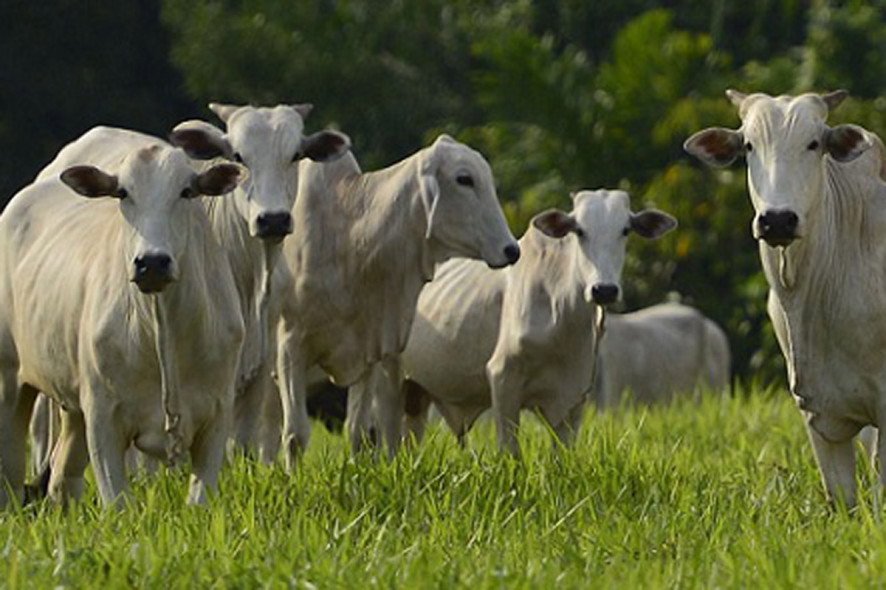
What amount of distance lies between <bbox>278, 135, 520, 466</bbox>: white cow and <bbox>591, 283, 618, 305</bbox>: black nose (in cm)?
42

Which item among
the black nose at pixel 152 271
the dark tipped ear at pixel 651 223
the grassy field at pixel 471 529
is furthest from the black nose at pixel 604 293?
the black nose at pixel 152 271

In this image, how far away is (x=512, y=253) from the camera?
35.8 feet

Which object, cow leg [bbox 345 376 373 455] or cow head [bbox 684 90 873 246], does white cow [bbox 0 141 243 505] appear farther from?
cow leg [bbox 345 376 373 455]

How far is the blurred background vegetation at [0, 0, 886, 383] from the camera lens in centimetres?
2209

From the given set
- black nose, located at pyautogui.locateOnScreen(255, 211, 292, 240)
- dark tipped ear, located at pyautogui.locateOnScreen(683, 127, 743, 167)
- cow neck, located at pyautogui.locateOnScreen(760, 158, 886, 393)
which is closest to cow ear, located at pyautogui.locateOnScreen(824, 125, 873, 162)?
cow neck, located at pyautogui.locateOnScreen(760, 158, 886, 393)

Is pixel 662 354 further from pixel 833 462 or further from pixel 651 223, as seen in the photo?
pixel 833 462

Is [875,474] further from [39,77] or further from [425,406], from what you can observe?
[39,77]

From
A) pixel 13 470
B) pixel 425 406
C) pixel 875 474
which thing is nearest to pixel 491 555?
pixel 875 474

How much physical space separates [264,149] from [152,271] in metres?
1.72

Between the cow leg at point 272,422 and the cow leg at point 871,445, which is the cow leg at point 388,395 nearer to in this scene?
the cow leg at point 272,422

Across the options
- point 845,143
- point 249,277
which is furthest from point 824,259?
point 249,277

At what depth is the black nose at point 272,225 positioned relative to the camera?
30.6ft

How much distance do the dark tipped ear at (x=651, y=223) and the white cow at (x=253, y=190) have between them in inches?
67.1

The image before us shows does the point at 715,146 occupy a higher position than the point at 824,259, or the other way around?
the point at 715,146
